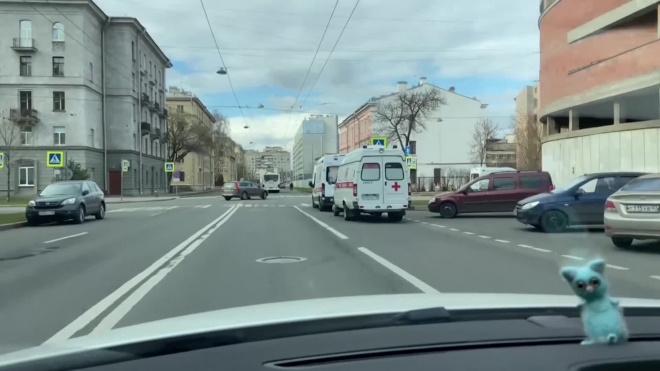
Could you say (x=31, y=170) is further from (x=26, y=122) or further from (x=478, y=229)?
(x=478, y=229)

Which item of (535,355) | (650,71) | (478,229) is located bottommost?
(478,229)

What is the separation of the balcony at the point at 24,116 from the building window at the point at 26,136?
2.75 feet

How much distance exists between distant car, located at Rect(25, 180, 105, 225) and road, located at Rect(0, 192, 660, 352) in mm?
3602

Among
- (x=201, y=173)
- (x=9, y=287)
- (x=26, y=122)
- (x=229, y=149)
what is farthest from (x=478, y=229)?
(x=201, y=173)

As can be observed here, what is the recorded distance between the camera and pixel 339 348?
1705 millimetres

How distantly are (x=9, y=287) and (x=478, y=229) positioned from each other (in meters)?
13.0

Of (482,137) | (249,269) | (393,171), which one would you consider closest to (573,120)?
(393,171)

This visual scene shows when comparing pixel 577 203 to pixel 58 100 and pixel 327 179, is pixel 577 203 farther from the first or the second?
pixel 58 100

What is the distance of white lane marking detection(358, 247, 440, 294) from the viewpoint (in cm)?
734

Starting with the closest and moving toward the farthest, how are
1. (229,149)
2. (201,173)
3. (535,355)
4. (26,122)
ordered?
1. (535,355)
2. (26,122)
3. (229,149)
4. (201,173)

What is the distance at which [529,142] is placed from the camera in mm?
53375

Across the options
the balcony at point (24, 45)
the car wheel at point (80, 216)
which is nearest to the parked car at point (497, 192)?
the car wheel at point (80, 216)

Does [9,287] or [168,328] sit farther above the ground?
[168,328]

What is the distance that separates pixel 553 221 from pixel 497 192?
5799mm
